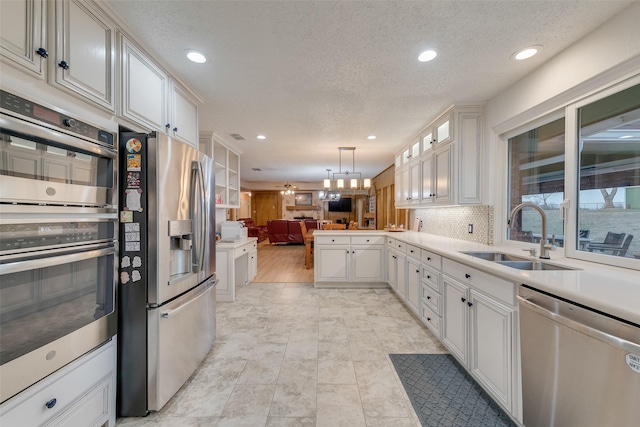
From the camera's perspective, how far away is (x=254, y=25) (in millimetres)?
1568

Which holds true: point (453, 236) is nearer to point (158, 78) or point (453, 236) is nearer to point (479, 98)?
point (479, 98)

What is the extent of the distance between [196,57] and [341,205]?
1036 centimetres

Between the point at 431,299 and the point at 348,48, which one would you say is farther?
the point at 431,299

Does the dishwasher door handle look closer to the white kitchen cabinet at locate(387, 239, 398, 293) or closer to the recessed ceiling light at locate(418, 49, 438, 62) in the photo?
the recessed ceiling light at locate(418, 49, 438, 62)

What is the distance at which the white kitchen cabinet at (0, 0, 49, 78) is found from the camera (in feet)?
3.14

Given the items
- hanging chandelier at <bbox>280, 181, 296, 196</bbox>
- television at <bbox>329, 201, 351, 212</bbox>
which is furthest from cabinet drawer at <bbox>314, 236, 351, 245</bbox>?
television at <bbox>329, 201, 351, 212</bbox>

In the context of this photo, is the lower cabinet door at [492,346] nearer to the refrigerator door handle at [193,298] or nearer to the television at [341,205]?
the refrigerator door handle at [193,298]

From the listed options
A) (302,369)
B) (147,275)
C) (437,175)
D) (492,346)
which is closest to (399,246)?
(437,175)

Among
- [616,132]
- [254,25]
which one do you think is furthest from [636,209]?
[254,25]

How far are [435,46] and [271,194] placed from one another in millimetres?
10691


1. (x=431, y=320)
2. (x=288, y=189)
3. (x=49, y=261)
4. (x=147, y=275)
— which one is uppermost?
(x=288, y=189)

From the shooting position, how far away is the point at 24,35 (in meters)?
1.02

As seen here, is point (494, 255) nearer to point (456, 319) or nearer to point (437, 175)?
point (456, 319)

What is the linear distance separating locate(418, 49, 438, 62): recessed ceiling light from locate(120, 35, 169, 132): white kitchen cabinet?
2.02 meters
